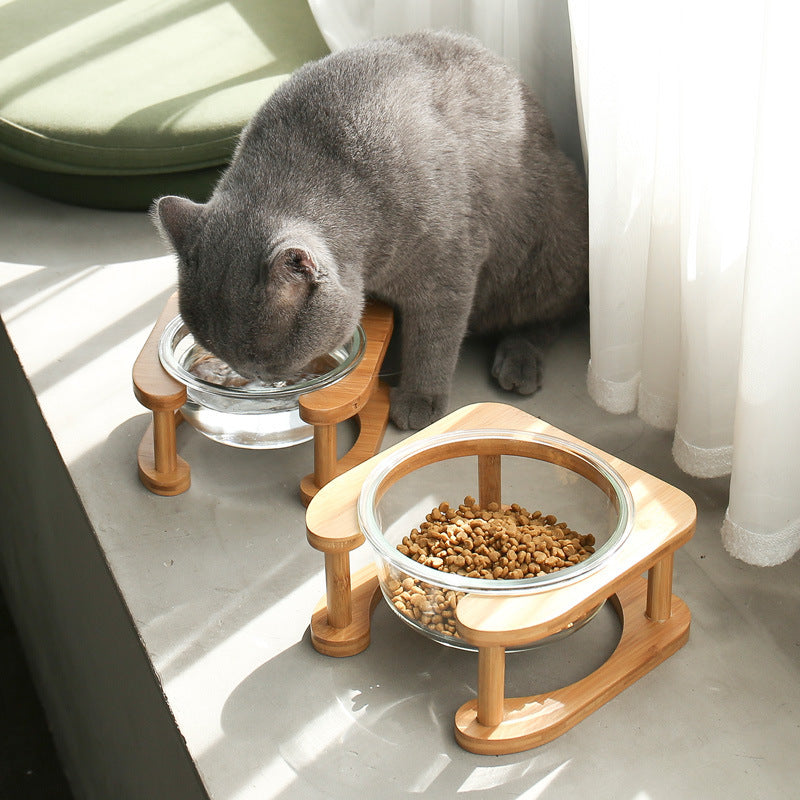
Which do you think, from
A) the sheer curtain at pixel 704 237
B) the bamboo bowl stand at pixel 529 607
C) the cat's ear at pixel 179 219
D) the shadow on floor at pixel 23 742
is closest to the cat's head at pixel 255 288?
the cat's ear at pixel 179 219

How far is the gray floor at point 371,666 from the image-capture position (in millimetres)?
1050

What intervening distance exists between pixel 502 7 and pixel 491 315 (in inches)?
22.3

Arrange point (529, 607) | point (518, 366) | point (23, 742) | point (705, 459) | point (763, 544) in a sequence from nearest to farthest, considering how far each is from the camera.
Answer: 1. point (529, 607)
2. point (763, 544)
3. point (705, 459)
4. point (518, 366)
5. point (23, 742)

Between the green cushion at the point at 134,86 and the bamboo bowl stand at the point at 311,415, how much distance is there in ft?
1.80

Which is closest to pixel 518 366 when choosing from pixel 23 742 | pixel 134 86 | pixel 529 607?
pixel 529 607

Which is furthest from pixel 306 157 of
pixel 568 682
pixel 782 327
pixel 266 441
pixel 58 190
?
pixel 58 190

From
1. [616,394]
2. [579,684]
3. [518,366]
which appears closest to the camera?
[579,684]

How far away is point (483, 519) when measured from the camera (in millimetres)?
1202

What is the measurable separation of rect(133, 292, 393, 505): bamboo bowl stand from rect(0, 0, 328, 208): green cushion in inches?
21.6

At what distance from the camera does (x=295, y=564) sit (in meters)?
1.32

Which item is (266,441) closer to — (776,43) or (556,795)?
(556,795)

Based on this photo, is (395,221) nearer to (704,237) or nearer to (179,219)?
(179,219)

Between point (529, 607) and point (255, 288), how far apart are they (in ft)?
1.72

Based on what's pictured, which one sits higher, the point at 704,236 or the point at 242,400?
the point at 704,236
